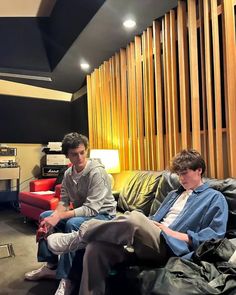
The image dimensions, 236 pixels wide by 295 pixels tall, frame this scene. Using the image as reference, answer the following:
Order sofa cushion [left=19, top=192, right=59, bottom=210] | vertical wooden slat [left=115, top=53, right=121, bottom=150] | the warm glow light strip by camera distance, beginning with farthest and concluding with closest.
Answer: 1. the warm glow light strip
2. vertical wooden slat [left=115, top=53, right=121, bottom=150]
3. sofa cushion [left=19, top=192, right=59, bottom=210]

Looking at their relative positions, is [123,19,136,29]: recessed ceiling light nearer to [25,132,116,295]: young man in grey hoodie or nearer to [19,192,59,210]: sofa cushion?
[25,132,116,295]: young man in grey hoodie

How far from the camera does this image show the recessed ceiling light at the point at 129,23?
10.1 ft

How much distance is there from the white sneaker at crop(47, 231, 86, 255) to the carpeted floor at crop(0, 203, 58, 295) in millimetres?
555

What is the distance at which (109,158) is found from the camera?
354 cm

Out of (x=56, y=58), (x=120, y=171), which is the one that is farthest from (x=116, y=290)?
(x=56, y=58)

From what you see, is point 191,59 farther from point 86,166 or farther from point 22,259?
point 22,259

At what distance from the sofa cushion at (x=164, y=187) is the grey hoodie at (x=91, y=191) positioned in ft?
1.57

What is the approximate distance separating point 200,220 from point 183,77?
5.12ft

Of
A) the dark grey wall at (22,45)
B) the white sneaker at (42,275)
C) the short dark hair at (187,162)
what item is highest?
the dark grey wall at (22,45)

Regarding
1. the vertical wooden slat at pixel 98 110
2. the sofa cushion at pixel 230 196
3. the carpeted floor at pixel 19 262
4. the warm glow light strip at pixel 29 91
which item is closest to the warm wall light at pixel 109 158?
the vertical wooden slat at pixel 98 110

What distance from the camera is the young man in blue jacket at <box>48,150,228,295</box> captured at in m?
1.33

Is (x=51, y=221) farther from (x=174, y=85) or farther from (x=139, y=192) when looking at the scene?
(x=174, y=85)

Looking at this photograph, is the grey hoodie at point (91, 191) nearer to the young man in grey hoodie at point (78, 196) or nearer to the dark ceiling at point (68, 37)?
the young man in grey hoodie at point (78, 196)

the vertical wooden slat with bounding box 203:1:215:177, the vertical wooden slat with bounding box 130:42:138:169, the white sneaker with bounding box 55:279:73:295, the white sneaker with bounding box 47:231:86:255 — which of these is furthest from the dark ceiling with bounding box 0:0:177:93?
the white sneaker with bounding box 55:279:73:295
